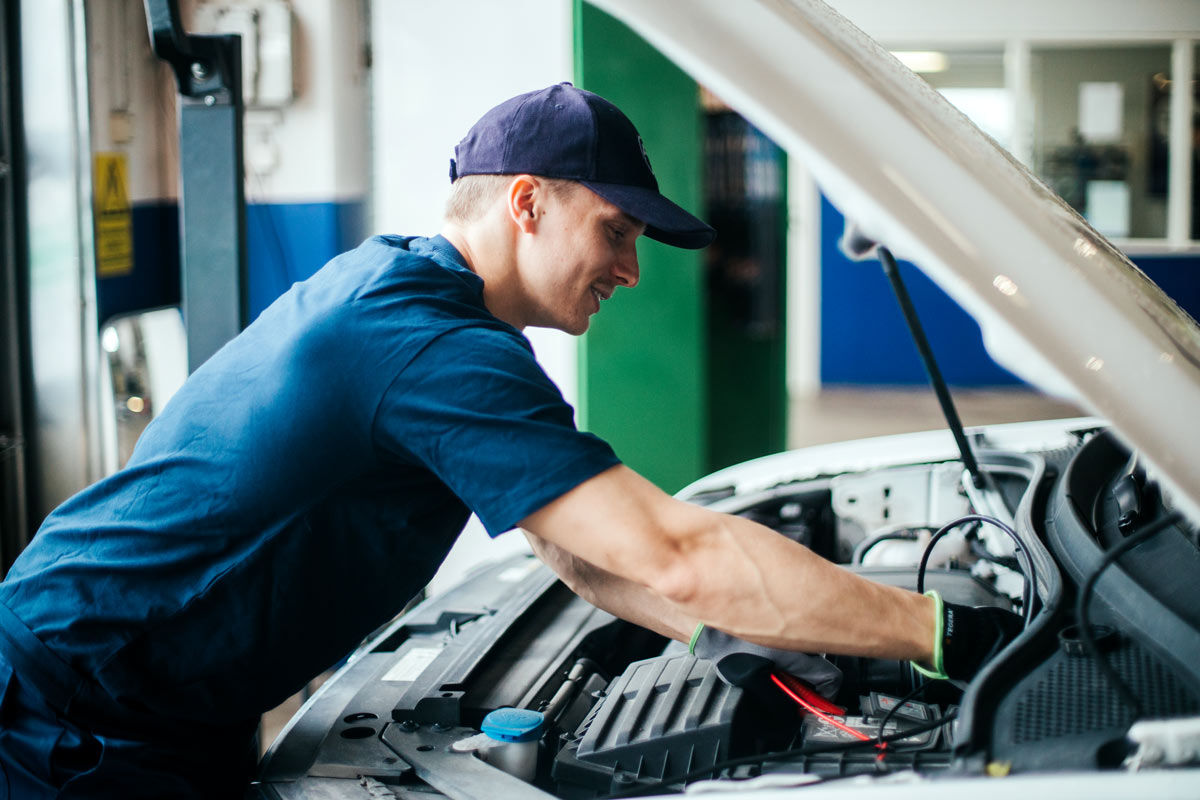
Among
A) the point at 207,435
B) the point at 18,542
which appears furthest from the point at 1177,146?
the point at 207,435

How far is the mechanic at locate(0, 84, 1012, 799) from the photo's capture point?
1.22 m

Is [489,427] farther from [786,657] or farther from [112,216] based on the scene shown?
[112,216]

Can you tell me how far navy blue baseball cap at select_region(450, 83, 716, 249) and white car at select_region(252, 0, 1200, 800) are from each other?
0.26m

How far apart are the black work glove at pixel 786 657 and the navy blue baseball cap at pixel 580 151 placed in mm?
548

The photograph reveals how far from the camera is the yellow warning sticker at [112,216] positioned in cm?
352

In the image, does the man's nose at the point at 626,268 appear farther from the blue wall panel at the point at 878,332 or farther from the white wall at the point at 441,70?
the blue wall panel at the point at 878,332

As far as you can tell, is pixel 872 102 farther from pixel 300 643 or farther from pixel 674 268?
pixel 674 268

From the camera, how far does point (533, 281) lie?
1.55 m

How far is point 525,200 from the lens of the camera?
1.50 metres

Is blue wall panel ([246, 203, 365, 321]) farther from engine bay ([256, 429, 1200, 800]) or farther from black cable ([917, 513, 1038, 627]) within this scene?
black cable ([917, 513, 1038, 627])

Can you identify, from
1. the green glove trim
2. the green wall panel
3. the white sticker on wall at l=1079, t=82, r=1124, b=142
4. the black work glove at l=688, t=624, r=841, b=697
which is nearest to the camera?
the green glove trim

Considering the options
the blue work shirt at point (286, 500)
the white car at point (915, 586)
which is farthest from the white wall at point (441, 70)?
the blue work shirt at point (286, 500)

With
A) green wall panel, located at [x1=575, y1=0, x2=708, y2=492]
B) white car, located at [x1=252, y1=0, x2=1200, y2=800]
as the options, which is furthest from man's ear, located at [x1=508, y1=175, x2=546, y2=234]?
green wall panel, located at [x1=575, y1=0, x2=708, y2=492]

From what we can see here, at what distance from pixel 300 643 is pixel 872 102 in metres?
0.93
